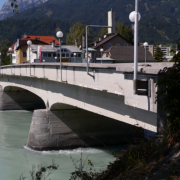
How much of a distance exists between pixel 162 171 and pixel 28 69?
17544 millimetres

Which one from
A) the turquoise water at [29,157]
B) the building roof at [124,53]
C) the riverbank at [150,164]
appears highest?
the building roof at [124,53]

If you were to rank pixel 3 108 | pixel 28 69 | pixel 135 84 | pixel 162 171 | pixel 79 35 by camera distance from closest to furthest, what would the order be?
1. pixel 162 171
2. pixel 135 84
3. pixel 28 69
4. pixel 3 108
5. pixel 79 35

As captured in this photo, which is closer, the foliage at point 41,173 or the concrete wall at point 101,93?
the foliage at point 41,173

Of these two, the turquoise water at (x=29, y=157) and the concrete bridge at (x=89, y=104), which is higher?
the concrete bridge at (x=89, y=104)

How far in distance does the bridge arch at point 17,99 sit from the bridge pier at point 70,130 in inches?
692

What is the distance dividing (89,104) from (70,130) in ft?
14.9

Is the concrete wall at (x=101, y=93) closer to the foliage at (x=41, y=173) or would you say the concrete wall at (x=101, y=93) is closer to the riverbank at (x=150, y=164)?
the riverbank at (x=150, y=164)

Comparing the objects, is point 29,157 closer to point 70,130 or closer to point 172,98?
point 70,130

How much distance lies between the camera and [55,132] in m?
17.5

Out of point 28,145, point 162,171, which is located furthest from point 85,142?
point 162,171

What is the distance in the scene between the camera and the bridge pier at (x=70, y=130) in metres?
17.3

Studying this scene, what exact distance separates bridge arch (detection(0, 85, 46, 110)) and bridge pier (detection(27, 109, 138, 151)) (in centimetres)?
1757

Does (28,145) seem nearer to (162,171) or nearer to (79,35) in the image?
(162,171)

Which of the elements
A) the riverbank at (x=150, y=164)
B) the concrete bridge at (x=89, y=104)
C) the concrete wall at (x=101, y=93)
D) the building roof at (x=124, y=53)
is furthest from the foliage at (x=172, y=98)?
the building roof at (x=124, y=53)
